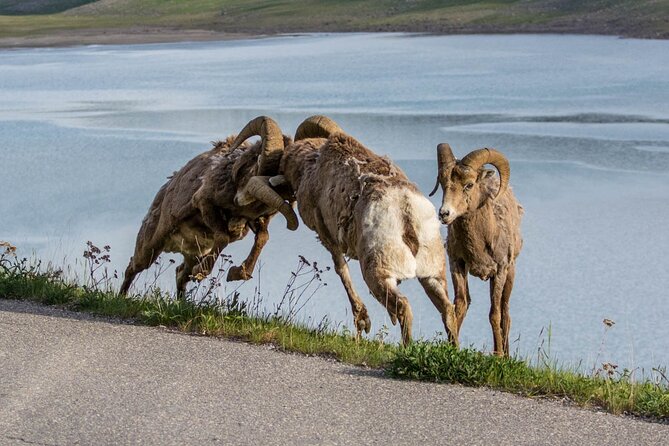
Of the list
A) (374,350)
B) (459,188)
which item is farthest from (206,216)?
(374,350)

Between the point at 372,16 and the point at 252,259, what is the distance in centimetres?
7733

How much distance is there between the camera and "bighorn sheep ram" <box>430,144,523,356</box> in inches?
361

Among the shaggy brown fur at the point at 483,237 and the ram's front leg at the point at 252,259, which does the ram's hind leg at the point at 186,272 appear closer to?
the ram's front leg at the point at 252,259

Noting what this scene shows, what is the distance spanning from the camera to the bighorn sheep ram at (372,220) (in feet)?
26.0

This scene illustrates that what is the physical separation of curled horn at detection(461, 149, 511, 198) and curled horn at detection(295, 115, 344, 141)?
147 cm

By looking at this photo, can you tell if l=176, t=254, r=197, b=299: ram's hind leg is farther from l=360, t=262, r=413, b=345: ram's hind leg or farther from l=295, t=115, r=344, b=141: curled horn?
l=360, t=262, r=413, b=345: ram's hind leg

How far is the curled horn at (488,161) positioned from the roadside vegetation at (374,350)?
1701 mm

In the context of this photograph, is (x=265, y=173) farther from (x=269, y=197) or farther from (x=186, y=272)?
(x=186, y=272)

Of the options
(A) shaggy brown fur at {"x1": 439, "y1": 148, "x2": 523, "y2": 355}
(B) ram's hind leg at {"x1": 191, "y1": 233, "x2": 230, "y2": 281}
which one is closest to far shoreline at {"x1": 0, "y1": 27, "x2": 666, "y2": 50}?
(A) shaggy brown fur at {"x1": 439, "y1": 148, "x2": 523, "y2": 355}

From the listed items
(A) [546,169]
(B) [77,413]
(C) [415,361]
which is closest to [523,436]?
(C) [415,361]

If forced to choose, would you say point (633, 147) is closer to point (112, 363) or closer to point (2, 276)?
point (2, 276)

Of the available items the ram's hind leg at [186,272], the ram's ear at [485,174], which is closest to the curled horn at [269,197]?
the ram's hind leg at [186,272]

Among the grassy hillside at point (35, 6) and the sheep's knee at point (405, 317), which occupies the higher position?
the sheep's knee at point (405, 317)

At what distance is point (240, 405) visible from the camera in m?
6.39
